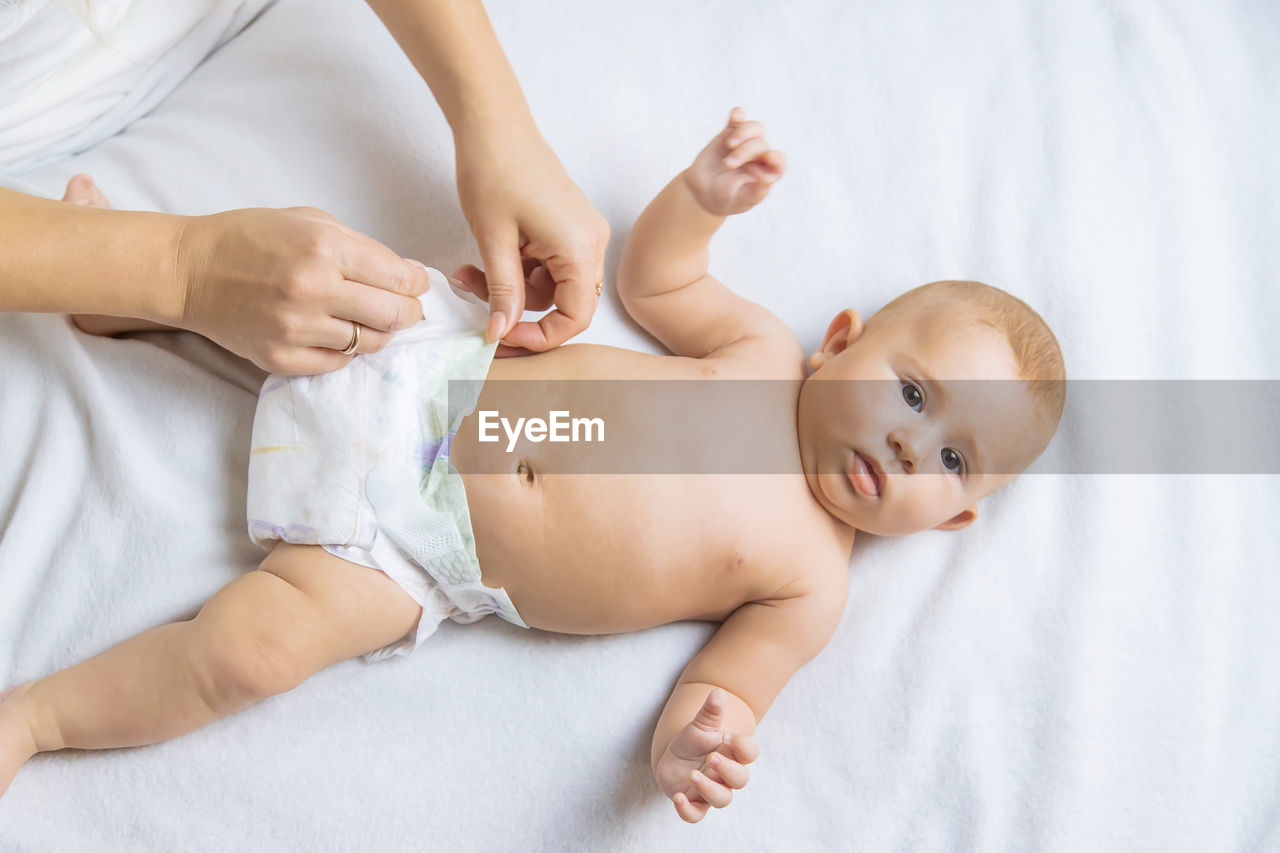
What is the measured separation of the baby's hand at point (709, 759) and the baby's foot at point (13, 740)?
80 cm

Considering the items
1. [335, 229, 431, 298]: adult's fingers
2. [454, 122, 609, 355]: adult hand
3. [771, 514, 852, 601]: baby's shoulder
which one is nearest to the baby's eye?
[771, 514, 852, 601]: baby's shoulder

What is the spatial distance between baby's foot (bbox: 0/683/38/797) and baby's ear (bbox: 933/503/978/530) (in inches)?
50.5

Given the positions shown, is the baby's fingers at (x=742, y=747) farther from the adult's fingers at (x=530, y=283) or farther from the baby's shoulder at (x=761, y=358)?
the adult's fingers at (x=530, y=283)

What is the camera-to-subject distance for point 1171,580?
1382 millimetres

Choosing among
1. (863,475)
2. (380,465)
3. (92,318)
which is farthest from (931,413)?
(92,318)

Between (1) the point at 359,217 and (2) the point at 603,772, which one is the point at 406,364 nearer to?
(1) the point at 359,217

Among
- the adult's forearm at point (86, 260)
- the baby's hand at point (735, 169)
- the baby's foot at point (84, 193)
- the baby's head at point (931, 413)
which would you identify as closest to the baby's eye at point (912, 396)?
the baby's head at point (931, 413)

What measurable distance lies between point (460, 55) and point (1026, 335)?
91cm

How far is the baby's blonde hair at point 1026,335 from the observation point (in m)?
1.32

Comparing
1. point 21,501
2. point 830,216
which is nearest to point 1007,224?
point 830,216

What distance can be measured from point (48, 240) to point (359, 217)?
1.61 feet

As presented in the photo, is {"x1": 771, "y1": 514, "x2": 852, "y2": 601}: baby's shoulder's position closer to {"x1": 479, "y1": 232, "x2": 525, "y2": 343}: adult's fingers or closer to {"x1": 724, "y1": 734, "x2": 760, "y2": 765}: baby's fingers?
{"x1": 724, "y1": 734, "x2": 760, "y2": 765}: baby's fingers

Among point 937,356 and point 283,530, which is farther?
point 937,356

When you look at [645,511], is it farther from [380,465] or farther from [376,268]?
[376,268]
